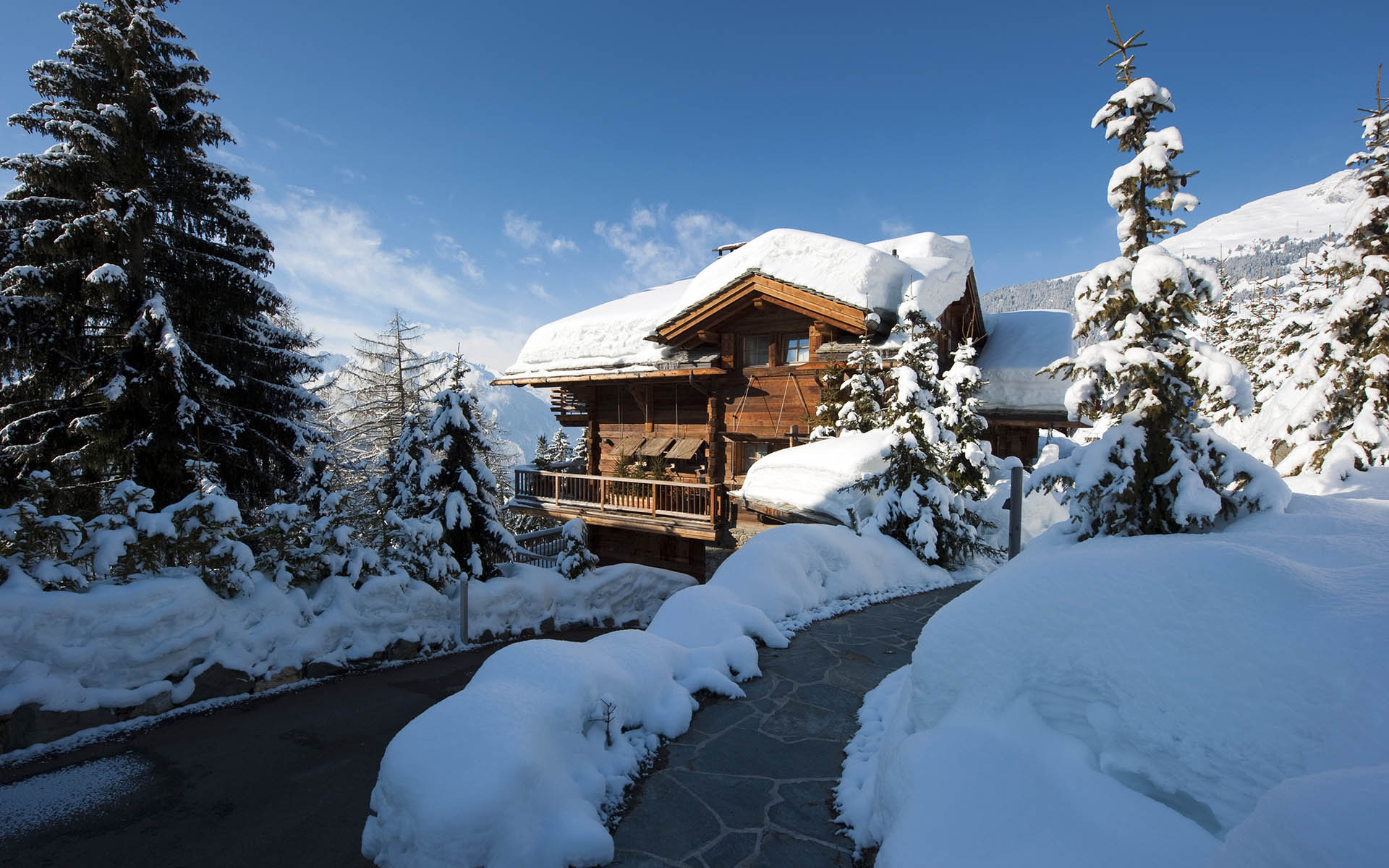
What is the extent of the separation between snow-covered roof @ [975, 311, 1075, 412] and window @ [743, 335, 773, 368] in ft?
19.8

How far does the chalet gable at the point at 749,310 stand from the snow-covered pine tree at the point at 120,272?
9.82 meters

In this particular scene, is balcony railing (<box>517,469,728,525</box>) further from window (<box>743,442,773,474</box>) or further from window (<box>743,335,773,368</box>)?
window (<box>743,335,773,368</box>)

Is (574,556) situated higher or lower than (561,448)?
lower

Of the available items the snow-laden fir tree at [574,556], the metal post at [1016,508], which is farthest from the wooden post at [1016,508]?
the snow-laden fir tree at [574,556]

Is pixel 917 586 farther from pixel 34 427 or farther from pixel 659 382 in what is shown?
pixel 34 427

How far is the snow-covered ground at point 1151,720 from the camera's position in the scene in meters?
2.09

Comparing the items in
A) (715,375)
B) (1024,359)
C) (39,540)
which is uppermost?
(1024,359)

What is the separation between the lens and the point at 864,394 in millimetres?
13922

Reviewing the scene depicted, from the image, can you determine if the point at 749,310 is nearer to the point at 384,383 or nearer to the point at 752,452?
the point at 752,452

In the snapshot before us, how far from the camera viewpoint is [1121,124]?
674cm

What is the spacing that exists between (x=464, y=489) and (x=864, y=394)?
9.18m

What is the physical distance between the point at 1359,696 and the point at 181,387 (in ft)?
41.5

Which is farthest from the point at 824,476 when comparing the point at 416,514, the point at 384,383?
the point at 384,383

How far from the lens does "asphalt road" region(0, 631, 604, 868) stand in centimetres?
355
